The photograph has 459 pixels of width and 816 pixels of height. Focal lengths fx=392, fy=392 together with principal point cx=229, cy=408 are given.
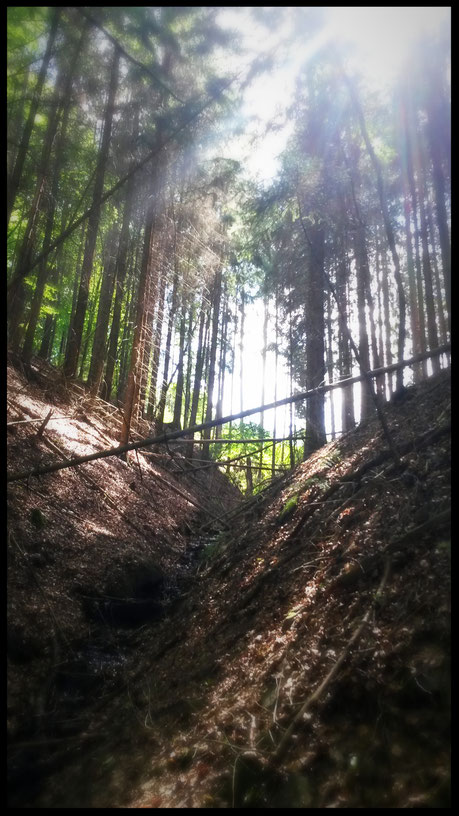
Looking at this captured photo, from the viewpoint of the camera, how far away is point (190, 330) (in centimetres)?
1552

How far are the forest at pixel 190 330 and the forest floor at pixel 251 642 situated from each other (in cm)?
3

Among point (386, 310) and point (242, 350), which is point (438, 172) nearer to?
point (386, 310)

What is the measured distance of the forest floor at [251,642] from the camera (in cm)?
216

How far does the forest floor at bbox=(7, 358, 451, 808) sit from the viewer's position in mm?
2160

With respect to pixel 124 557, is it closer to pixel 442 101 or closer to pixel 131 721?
pixel 131 721

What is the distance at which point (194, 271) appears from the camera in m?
10.8

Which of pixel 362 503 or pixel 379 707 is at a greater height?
pixel 362 503

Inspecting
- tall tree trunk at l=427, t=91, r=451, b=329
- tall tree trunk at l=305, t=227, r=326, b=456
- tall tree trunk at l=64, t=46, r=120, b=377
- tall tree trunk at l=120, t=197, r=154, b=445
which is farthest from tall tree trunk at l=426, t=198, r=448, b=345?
tall tree trunk at l=64, t=46, r=120, b=377

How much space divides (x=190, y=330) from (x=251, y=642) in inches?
517

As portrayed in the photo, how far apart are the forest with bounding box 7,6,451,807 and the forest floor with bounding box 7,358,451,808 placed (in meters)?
0.03

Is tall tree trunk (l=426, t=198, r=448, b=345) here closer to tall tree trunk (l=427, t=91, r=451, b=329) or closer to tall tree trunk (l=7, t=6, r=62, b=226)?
tall tree trunk (l=427, t=91, r=451, b=329)

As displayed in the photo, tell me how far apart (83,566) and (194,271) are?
8.03m

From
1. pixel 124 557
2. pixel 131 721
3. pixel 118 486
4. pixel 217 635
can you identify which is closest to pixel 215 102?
pixel 118 486
